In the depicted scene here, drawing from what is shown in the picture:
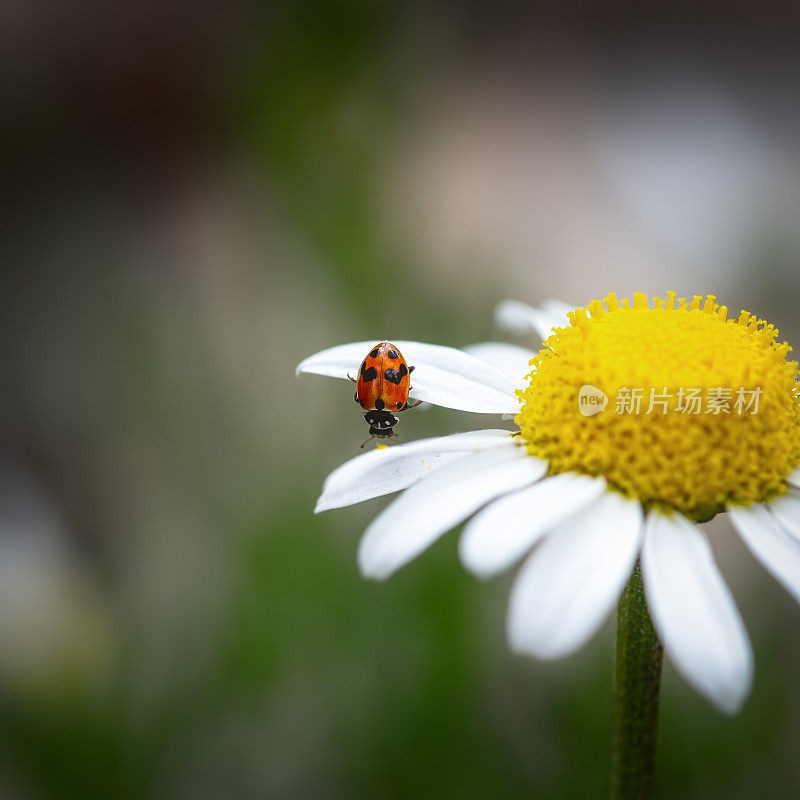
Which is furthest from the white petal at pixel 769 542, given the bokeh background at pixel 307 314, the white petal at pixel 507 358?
the bokeh background at pixel 307 314

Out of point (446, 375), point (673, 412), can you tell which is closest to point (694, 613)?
point (673, 412)

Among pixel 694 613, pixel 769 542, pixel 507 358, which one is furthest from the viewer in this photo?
pixel 507 358

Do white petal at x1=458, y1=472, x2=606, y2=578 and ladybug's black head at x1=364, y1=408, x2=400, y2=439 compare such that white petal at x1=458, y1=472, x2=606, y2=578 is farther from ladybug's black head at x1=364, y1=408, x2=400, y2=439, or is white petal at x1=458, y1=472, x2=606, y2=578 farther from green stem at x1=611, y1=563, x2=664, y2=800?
ladybug's black head at x1=364, y1=408, x2=400, y2=439

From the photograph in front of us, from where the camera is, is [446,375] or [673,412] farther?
[446,375]

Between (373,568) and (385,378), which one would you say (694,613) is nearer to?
(373,568)

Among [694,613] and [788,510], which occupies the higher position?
[788,510]

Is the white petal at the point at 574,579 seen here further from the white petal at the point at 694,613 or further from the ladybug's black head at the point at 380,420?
the ladybug's black head at the point at 380,420

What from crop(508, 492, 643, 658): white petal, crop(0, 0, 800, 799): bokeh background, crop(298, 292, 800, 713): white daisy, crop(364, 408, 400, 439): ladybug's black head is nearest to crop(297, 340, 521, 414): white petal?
crop(298, 292, 800, 713): white daisy
